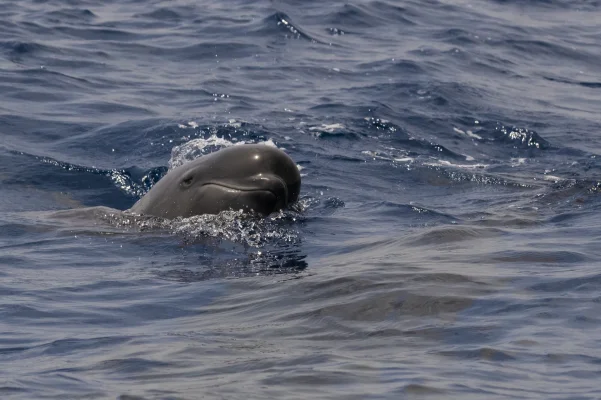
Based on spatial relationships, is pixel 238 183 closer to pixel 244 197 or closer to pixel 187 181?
pixel 244 197

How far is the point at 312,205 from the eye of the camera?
12.3 meters

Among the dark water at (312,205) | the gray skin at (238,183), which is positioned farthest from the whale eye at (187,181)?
the dark water at (312,205)

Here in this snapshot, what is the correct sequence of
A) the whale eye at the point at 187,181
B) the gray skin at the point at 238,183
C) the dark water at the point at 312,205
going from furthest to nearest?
the whale eye at the point at 187,181
the gray skin at the point at 238,183
the dark water at the point at 312,205

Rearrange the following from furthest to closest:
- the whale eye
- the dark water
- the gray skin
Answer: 1. the whale eye
2. the gray skin
3. the dark water

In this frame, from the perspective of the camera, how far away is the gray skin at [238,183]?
1012cm

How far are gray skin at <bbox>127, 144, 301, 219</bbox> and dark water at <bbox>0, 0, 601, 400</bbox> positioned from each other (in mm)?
185

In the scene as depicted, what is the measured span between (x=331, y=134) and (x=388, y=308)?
8.20 m

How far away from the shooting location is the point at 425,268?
28.3 ft

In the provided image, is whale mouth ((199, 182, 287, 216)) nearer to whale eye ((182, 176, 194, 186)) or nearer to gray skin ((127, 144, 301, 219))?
gray skin ((127, 144, 301, 219))

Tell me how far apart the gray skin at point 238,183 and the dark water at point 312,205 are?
185 mm

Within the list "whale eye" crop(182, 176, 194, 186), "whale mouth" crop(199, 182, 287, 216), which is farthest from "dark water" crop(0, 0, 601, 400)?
"whale eye" crop(182, 176, 194, 186)

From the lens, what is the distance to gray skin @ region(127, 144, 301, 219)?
10.1m

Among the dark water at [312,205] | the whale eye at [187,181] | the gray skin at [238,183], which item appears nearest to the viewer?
the dark water at [312,205]

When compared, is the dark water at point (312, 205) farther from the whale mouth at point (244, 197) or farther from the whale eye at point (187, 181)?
the whale eye at point (187, 181)
